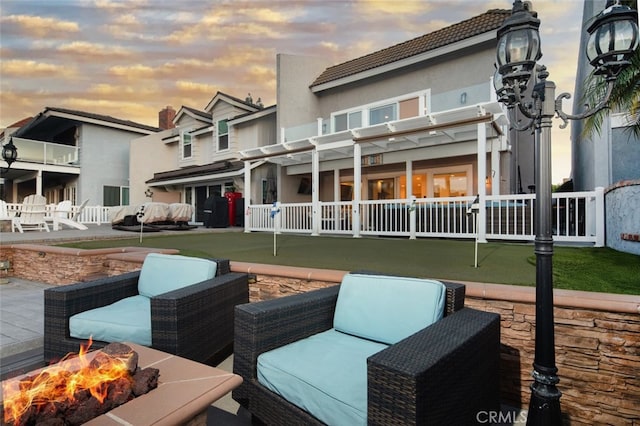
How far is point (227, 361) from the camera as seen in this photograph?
291 centimetres

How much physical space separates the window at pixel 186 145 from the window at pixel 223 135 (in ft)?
8.31

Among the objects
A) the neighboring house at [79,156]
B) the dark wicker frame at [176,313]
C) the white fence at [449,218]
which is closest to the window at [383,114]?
the white fence at [449,218]

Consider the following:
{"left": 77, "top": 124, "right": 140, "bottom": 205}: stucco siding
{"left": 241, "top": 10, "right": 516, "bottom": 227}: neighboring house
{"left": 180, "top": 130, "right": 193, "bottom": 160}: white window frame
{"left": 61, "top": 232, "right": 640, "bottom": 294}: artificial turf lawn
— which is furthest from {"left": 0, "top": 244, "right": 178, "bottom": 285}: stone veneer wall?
{"left": 77, "top": 124, "right": 140, "bottom": 205}: stucco siding

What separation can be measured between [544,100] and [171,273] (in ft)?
10.5

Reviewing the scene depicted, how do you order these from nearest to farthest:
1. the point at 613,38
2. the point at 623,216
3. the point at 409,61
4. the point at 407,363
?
the point at 407,363 → the point at 613,38 → the point at 623,216 → the point at 409,61

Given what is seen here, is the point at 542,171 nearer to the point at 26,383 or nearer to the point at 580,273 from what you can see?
the point at 580,273

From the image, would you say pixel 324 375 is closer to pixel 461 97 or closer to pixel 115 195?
pixel 461 97

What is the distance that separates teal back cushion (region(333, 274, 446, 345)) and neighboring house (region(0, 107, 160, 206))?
19407mm

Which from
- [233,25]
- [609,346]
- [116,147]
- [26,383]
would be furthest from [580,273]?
[116,147]

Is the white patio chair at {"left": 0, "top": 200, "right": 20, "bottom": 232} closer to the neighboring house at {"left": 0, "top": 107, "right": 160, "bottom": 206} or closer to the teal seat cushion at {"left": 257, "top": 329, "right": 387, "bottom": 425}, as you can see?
the neighboring house at {"left": 0, "top": 107, "right": 160, "bottom": 206}

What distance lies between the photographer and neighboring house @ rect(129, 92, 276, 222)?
1388 centimetres

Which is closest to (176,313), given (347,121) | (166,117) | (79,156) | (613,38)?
(613,38)

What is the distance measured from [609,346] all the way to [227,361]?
280 centimetres

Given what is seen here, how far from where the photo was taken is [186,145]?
1684 centimetres
